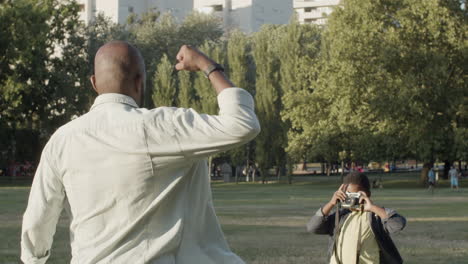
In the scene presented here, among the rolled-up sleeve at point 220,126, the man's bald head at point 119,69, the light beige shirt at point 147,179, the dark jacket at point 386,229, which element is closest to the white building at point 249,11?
the dark jacket at point 386,229

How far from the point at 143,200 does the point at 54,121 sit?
6161 centimetres

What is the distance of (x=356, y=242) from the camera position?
6449mm

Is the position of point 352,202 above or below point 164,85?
below

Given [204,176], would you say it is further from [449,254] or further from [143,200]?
[449,254]

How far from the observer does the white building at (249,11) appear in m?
118

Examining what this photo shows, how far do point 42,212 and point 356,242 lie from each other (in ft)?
12.0

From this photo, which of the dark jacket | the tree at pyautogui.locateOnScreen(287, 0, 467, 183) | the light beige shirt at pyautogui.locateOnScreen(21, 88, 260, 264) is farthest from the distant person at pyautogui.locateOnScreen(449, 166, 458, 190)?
the light beige shirt at pyautogui.locateOnScreen(21, 88, 260, 264)

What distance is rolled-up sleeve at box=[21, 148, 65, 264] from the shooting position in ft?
10.6

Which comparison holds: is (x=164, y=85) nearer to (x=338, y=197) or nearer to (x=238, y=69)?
(x=238, y=69)

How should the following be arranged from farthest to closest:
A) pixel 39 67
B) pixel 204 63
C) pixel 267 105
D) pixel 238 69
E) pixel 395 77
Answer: pixel 238 69, pixel 267 105, pixel 39 67, pixel 395 77, pixel 204 63

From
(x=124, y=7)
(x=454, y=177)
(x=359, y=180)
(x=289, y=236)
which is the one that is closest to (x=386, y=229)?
(x=359, y=180)

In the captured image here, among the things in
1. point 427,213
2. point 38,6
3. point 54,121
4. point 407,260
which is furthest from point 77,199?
point 54,121

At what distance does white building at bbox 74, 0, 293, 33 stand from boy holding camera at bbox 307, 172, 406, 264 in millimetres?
107925

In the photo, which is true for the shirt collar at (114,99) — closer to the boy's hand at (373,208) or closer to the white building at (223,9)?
the boy's hand at (373,208)
